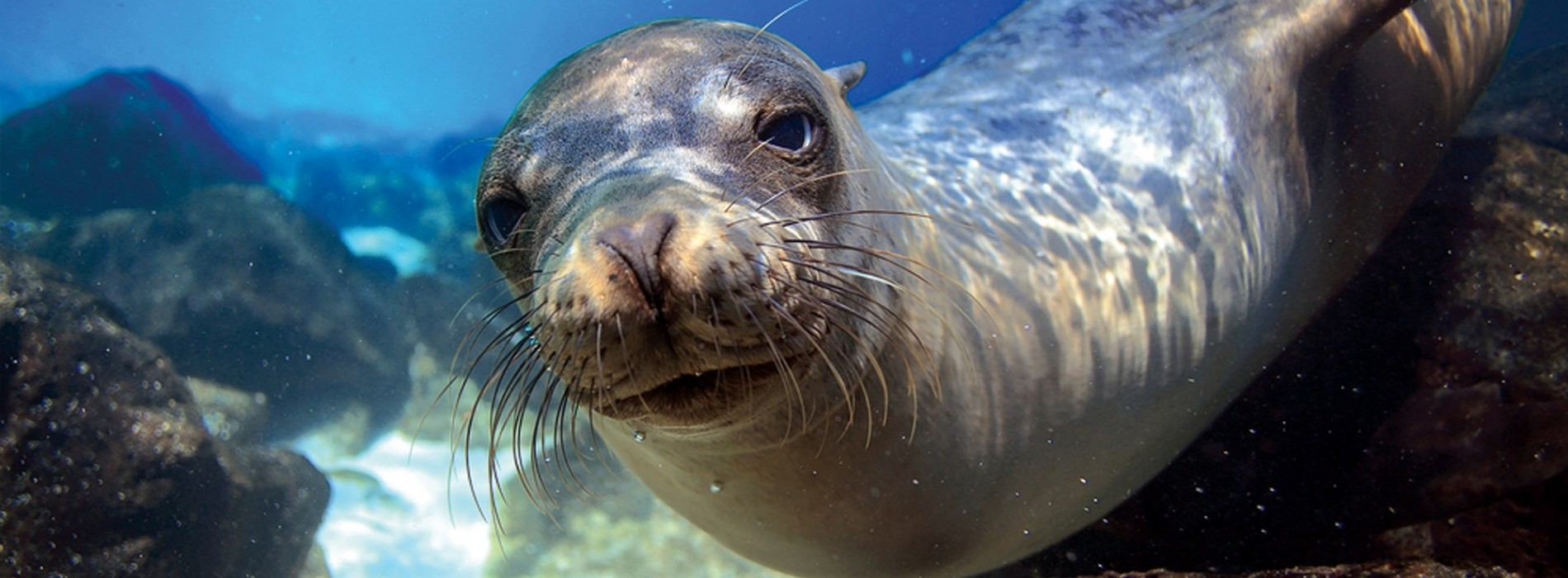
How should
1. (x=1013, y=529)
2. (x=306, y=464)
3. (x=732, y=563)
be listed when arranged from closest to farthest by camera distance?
1. (x=1013, y=529)
2. (x=732, y=563)
3. (x=306, y=464)

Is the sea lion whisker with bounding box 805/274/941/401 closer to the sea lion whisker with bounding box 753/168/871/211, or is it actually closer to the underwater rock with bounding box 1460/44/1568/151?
the sea lion whisker with bounding box 753/168/871/211

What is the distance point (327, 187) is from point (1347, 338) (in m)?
11.8

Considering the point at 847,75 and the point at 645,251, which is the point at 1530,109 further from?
the point at 645,251

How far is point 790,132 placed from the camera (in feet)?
5.11

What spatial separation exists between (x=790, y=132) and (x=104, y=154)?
11375 mm

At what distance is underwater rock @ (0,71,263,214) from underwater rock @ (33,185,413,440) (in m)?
0.79

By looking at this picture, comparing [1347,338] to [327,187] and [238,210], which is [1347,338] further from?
[327,187]

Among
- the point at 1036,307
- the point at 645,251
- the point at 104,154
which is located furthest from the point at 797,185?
the point at 104,154

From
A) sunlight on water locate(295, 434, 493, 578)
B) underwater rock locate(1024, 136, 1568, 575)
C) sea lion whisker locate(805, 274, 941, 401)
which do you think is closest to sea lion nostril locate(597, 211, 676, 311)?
sea lion whisker locate(805, 274, 941, 401)

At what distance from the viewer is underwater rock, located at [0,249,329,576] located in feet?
14.3

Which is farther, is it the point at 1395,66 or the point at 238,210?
the point at 238,210

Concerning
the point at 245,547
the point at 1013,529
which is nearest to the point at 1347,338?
the point at 1013,529

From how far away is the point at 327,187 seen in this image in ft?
36.9

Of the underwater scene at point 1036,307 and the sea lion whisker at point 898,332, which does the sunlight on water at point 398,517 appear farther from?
the sea lion whisker at point 898,332
